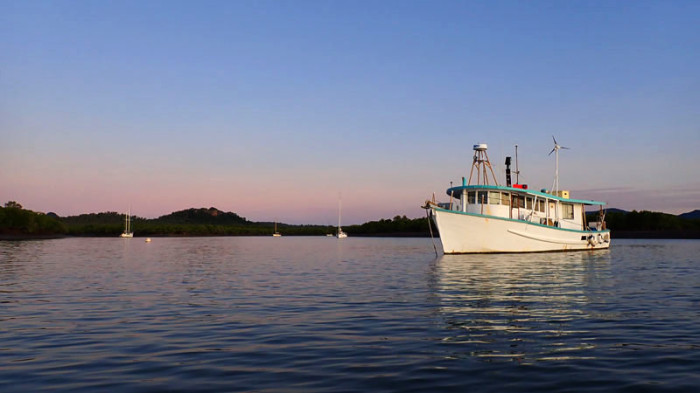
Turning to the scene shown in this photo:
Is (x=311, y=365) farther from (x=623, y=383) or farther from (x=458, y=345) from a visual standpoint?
(x=623, y=383)

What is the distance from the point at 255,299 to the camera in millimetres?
20969

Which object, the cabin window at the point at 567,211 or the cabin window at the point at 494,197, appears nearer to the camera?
the cabin window at the point at 494,197

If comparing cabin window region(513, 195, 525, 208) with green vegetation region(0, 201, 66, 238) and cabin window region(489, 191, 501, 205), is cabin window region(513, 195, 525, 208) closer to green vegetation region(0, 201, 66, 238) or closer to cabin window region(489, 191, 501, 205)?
cabin window region(489, 191, 501, 205)

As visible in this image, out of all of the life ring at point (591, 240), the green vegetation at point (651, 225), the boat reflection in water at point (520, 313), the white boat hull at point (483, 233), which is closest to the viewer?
the boat reflection in water at point (520, 313)

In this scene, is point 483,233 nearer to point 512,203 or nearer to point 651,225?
point 512,203

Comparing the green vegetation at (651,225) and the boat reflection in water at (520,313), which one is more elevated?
the green vegetation at (651,225)

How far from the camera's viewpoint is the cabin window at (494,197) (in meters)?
50.2

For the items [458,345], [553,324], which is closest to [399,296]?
[553,324]

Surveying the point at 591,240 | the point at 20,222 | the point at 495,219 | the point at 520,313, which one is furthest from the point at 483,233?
the point at 20,222

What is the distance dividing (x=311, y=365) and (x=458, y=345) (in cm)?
353

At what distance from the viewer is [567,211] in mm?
60156

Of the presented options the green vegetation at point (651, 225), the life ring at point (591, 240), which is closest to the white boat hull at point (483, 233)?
the life ring at point (591, 240)

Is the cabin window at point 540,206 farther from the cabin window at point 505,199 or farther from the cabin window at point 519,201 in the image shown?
the cabin window at point 505,199

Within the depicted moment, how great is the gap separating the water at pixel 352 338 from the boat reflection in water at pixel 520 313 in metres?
0.06
